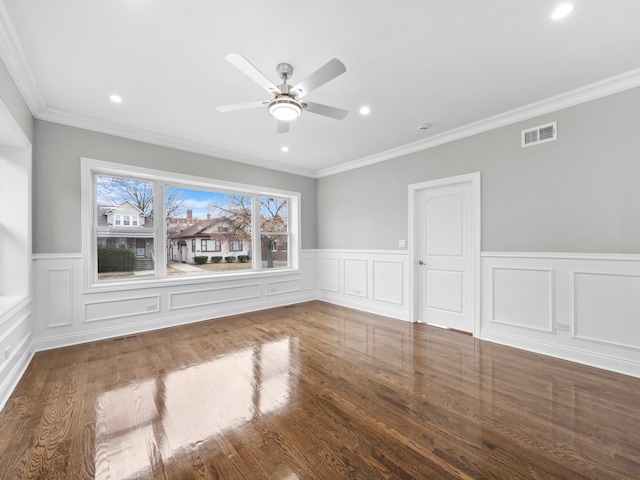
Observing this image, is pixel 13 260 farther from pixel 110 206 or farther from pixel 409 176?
pixel 409 176

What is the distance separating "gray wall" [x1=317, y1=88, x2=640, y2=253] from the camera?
2.68 meters

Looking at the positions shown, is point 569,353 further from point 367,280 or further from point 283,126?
point 283,126

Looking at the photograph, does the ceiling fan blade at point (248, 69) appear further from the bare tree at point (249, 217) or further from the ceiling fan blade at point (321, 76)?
the bare tree at point (249, 217)

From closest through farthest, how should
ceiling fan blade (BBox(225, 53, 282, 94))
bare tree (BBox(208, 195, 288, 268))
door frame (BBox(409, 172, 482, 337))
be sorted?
ceiling fan blade (BBox(225, 53, 282, 94)) → door frame (BBox(409, 172, 482, 337)) → bare tree (BBox(208, 195, 288, 268))

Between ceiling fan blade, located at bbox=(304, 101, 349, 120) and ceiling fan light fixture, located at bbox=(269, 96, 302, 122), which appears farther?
ceiling fan blade, located at bbox=(304, 101, 349, 120)

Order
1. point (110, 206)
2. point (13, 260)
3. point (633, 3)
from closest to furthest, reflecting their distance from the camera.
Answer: point (633, 3) → point (13, 260) → point (110, 206)

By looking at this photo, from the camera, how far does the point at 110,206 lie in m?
3.86

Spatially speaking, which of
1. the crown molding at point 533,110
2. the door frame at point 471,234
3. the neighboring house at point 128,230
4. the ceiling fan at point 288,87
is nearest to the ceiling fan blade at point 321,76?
the ceiling fan at point 288,87

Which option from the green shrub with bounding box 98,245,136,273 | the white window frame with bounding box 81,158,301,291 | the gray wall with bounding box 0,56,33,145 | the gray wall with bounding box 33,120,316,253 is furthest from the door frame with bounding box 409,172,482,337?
the gray wall with bounding box 0,56,33,145

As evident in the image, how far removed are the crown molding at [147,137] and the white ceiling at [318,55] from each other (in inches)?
0.8

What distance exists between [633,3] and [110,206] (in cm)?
551

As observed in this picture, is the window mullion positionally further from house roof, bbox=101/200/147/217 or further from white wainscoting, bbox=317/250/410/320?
house roof, bbox=101/200/147/217

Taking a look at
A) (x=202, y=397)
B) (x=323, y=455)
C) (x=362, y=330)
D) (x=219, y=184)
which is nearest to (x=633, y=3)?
(x=323, y=455)

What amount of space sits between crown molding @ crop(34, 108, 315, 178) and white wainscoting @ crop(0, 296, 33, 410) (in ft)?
6.94
